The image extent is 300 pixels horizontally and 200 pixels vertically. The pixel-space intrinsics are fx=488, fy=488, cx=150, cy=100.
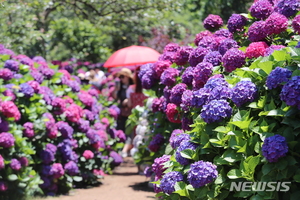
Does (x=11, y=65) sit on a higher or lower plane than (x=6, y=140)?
higher

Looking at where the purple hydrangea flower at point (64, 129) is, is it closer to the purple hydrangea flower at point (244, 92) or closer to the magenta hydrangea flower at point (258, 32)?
the magenta hydrangea flower at point (258, 32)

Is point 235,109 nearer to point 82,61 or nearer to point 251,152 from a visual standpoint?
point 251,152

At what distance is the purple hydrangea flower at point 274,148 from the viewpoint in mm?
2477

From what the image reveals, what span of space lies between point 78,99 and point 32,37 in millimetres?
2291

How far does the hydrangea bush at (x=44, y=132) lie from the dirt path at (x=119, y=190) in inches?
8.0

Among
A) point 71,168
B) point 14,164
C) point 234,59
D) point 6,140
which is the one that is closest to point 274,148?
point 234,59

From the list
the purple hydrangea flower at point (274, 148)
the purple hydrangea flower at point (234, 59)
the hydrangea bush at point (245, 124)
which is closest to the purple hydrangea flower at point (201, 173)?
the hydrangea bush at point (245, 124)

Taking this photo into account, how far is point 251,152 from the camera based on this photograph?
271 cm

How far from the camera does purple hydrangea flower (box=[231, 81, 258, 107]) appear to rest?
9.27 feet

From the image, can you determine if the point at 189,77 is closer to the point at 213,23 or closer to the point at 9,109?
the point at 213,23

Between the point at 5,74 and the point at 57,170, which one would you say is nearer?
the point at 5,74

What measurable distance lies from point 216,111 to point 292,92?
0.57m

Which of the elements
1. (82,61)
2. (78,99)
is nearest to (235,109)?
(78,99)

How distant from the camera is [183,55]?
455cm
